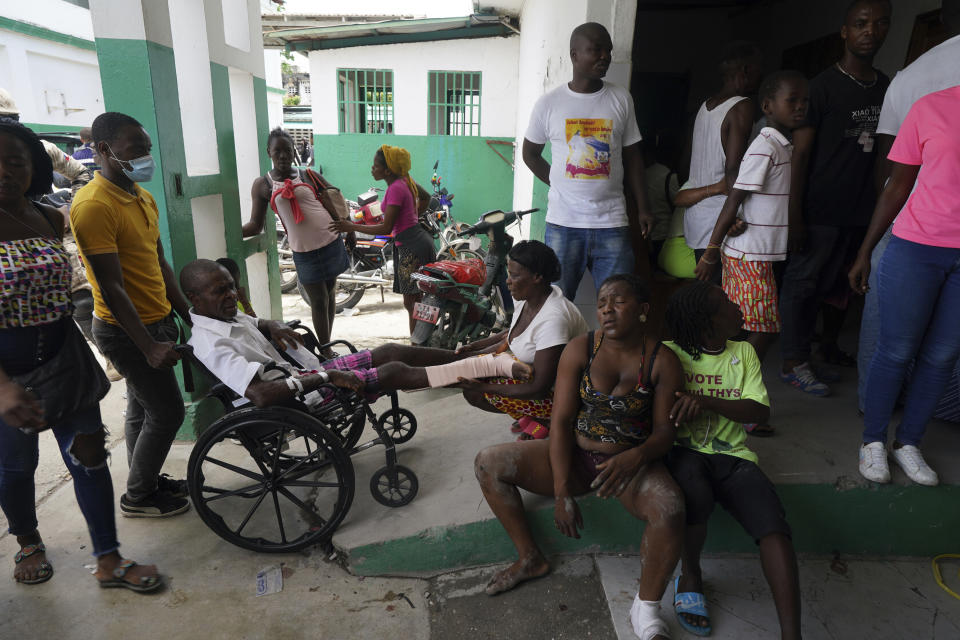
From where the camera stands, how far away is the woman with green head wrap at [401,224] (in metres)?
4.43

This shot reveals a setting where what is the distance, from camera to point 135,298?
265 cm

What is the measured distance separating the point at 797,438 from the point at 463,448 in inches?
63.3

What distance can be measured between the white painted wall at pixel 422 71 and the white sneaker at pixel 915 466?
26.0 feet

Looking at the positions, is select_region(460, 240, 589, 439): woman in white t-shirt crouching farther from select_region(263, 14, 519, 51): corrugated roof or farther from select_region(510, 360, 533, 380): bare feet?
select_region(263, 14, 519, 51): corrugated roof

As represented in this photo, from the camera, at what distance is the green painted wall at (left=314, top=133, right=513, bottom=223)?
9438 millimetres

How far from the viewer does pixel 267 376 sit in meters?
2.40

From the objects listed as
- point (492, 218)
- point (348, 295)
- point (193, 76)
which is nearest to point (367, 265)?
point (348, 295)

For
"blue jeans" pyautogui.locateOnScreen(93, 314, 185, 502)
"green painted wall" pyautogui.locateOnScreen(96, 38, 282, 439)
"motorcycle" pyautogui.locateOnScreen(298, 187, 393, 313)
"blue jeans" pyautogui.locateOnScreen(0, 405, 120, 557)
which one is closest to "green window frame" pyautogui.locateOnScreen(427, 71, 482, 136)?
"motorcycle" pyautogui.locateOnScreen(298, 187, 393, 313)

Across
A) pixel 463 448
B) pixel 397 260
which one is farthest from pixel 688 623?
pixel 397 260

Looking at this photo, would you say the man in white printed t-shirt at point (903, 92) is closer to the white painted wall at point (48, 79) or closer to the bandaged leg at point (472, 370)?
the bandaged leg at point (472, 370)

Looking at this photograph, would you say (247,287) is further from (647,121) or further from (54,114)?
(54,114)

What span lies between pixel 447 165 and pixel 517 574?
A: 807 centimetres

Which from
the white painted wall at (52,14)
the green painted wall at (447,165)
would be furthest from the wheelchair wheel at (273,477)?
the white painted wall at (52,14)

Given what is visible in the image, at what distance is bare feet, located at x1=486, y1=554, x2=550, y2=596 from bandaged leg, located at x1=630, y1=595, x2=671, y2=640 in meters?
0.43
